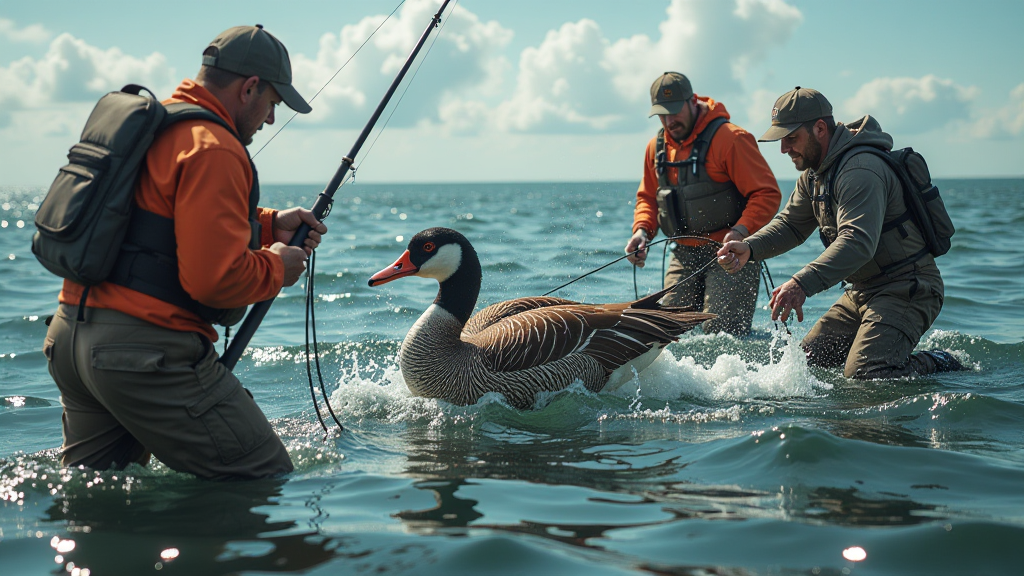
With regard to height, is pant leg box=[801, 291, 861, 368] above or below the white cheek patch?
below

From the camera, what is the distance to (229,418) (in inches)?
Answer: 167

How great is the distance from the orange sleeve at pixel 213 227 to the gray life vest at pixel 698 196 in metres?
5.71

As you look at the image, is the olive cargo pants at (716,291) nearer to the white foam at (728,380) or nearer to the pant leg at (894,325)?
the white foam at (728,380)

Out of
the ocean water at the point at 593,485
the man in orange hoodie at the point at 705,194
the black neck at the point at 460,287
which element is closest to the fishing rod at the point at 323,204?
the ocean water at the point at 593,485

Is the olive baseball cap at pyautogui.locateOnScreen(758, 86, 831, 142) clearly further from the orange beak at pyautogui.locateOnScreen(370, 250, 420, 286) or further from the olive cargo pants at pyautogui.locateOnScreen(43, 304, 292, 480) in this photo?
the olive cargo pants at pyautogui.locateOnScreen(43, 304, 292, 480)

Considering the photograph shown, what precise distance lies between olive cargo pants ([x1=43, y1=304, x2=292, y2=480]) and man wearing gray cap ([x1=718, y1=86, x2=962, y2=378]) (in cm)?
393

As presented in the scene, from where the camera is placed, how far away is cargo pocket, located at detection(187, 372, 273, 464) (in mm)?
4168

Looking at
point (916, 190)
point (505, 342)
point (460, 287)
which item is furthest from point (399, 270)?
point (916, 190)

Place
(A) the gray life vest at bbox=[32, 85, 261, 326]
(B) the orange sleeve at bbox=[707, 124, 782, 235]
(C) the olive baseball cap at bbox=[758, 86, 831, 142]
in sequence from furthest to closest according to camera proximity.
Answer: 1. (B) the orange sleeve at bbox=[707, 124, 782, 235]
2. (C) the olive baseball cap at bbox=[758, 86, 831, 142]
3. (A) the gray life vest at bbox=[32, 85, 261, 326]

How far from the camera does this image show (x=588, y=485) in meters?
4.86

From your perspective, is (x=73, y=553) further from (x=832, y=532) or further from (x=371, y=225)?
(x=371, y=225)

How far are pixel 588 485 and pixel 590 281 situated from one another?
10.5 meters

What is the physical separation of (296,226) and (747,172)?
16.6ft

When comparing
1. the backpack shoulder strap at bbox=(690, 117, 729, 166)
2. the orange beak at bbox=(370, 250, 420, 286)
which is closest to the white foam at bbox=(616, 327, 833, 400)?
the orange beak at bbox=(370, 250, 420, 286)
